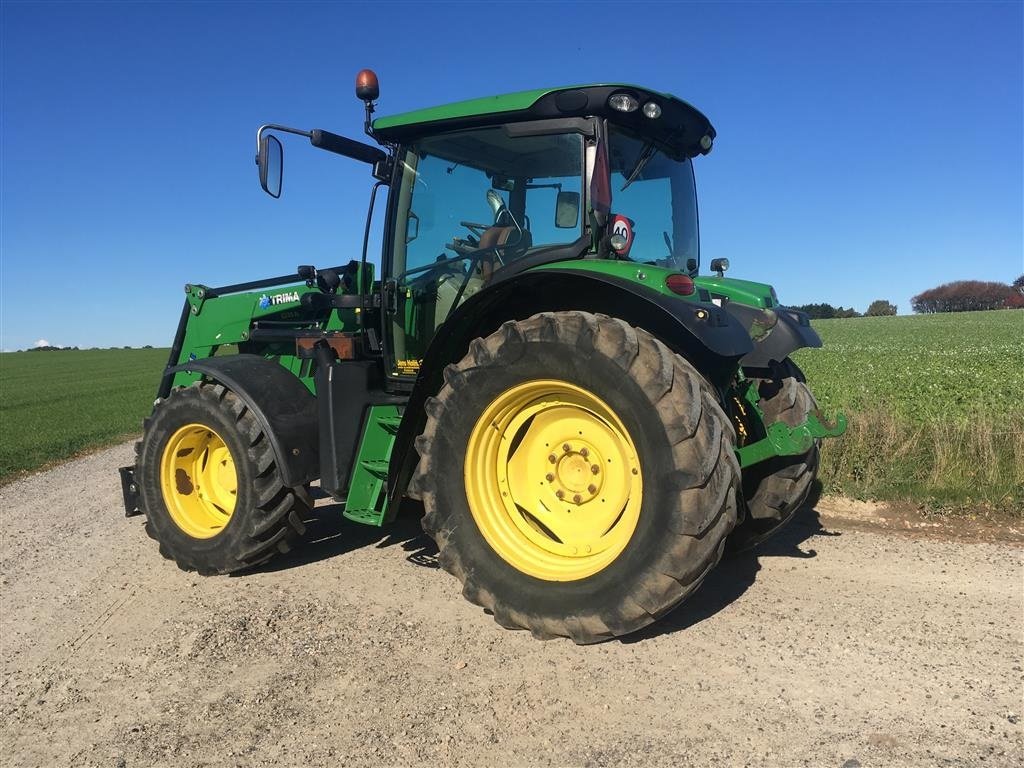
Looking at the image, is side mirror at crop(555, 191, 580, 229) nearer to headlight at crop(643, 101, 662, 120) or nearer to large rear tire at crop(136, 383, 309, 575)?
headlight at crop(643, 101, 662, 120)

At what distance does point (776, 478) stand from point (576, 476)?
1224 mm

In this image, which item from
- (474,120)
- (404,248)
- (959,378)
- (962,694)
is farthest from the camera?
(959,378)

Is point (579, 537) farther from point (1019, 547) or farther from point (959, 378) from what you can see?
point (959, 378)

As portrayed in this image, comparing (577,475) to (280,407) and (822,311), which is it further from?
(822,311)

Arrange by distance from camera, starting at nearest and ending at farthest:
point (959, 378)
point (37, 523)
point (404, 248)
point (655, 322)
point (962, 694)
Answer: point (962, 694)
point (655, 322)
point (404, 248)
point (37, 523)
point (959, 378)

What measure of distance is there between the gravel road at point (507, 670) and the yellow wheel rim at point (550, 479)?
0.42m

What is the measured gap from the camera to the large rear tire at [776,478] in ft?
13.0

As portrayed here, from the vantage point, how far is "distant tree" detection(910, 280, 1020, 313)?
80.8 meters

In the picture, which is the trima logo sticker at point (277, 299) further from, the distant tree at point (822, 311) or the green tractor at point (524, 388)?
the distant tree at point (822, 311)

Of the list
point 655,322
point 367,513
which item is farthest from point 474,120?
point 367,513

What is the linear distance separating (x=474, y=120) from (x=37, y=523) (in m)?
5.46

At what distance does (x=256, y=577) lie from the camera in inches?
177

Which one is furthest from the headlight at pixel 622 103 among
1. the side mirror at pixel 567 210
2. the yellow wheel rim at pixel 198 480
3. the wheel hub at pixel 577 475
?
the yellow wheel rim at pixel 198 480

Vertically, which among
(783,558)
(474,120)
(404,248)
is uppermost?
(474,120)
